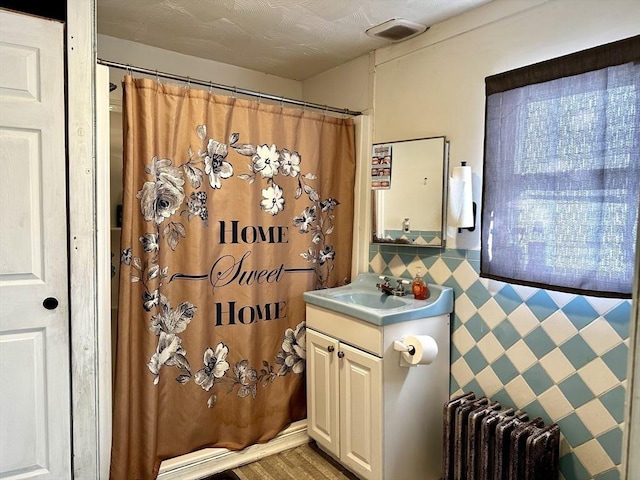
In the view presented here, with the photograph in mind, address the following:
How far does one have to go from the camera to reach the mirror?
2.19 meters

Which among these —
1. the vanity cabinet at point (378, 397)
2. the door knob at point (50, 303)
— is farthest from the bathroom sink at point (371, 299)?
the door knob at point (50, 303)

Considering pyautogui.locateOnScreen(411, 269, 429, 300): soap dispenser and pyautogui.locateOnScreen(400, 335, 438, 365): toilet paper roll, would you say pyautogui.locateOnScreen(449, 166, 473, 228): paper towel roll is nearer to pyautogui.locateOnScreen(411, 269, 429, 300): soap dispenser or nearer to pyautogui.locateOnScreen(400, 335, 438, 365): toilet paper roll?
pyautogui.locateOnScreen(411, 269, 429, 300): soap dispenser

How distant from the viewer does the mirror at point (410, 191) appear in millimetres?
2186

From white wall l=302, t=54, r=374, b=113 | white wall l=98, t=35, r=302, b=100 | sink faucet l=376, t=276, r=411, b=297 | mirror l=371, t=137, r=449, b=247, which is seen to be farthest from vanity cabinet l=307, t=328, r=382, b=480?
white wall l=98, t=35, r=302, b=100

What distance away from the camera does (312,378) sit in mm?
2373

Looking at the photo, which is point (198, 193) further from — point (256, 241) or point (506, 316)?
point (506, 316)

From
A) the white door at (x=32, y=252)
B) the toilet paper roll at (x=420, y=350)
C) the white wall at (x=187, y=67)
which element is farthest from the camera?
the white wall at (x=187, y=67)

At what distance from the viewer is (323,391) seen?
90.3 inches

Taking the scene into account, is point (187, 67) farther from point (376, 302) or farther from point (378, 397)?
point (378, 397)

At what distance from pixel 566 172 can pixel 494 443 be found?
1128 millimetres

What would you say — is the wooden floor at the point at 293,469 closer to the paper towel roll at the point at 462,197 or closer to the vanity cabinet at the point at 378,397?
the vanity cabinet at the point at 378,397

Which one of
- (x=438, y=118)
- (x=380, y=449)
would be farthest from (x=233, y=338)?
(x=438, y=118)

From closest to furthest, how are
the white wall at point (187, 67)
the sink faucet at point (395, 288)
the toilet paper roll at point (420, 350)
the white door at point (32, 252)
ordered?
the white door at point (32, 252)
the toilet paper roll at point (420, 350)
the sink faucet at point (395, 288)
the white wall at point (187, 67)

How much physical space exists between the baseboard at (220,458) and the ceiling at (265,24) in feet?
7.29
